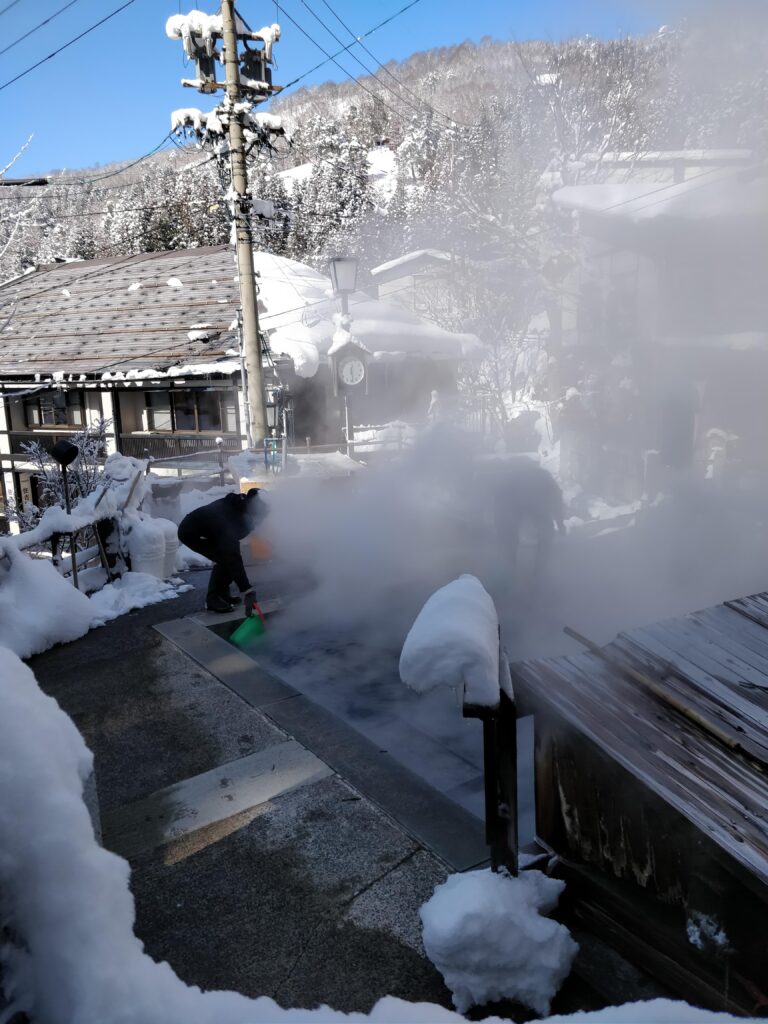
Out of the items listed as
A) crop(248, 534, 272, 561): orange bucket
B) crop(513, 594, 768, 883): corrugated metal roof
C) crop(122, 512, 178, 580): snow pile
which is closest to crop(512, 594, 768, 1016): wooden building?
crop(513, 594, 768, 883): corrugated metal roof

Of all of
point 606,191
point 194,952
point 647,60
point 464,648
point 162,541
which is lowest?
point 194,952

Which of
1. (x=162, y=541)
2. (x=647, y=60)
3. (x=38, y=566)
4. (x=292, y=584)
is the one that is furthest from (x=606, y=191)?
(x=38, y=566)

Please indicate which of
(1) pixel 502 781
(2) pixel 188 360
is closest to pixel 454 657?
(1) pixel 502 781

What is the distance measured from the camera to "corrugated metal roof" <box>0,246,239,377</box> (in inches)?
659

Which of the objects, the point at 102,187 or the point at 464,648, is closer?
the point at 464,648

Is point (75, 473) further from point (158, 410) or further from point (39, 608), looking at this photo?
point (158, 410)

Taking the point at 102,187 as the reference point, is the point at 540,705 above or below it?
below

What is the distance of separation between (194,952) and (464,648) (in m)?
1.72

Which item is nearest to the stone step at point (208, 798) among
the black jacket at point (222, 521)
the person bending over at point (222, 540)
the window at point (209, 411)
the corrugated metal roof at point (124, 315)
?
the person bending over at point (222, 540)

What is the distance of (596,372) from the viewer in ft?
37.8

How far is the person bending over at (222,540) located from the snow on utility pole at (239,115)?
5088mm

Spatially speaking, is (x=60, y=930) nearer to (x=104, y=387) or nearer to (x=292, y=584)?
(x=292, y=584)

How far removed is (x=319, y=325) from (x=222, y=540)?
40.4 ft

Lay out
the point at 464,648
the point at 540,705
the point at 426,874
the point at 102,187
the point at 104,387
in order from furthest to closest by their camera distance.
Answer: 1. the point at 102,187
2. the point at 104,387
3. the point at 426,874
4. the point at 540,705
5. the point at 464,648
